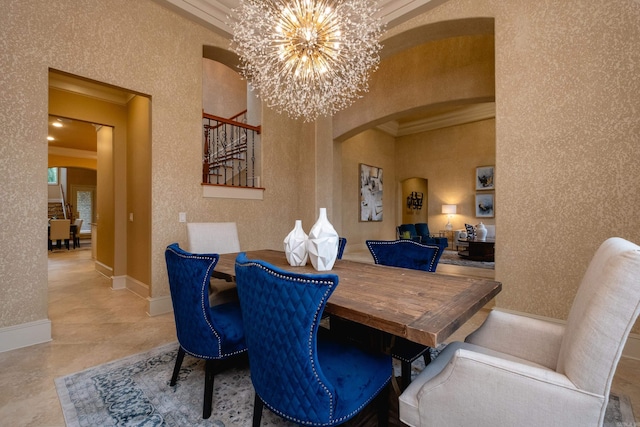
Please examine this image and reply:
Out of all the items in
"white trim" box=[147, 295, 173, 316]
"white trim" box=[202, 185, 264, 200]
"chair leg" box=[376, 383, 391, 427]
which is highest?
"white trim" box=[202, 185, 264, 200]

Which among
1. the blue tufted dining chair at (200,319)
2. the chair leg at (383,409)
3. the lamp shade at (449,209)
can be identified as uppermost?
the lamp shade at (449,209)

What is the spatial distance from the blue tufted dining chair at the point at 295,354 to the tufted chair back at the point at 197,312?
1.34ft

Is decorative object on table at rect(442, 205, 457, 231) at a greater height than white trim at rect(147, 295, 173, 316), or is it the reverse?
decorative object on table at rect(442, 205, 457, 231)

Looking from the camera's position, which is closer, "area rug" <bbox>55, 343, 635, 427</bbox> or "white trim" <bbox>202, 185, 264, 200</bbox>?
"area rug" <bbox>55, 343, 635, 427</bbox>

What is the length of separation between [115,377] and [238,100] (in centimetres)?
681

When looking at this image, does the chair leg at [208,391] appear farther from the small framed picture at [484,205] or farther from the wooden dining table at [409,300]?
the small framed picture at [484,205]

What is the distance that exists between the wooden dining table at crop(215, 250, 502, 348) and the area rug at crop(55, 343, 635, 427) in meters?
0.72

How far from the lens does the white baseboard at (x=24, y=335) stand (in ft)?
7.52

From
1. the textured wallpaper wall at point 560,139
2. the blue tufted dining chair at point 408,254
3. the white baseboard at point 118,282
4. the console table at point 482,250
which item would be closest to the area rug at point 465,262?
the console table at point 482,250

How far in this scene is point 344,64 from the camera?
260 centimetres

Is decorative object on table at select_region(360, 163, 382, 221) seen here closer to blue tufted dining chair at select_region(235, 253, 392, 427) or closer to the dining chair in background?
blue tufted dining chair at select_region(235, 253, 392, 427)

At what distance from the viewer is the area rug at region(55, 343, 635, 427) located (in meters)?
1.50

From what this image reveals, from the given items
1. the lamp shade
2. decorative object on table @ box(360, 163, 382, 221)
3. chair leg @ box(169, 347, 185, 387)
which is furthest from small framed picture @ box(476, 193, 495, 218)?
chair leg @ box(169, 347, 185, 387)

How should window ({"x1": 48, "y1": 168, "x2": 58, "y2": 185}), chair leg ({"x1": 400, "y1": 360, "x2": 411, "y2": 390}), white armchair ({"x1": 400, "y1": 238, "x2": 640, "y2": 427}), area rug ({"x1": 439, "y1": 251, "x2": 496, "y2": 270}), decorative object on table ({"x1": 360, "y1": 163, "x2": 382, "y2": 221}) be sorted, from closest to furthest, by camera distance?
white armchair ({"x1": 400, "y1": 238, "x2": 640, "y2": 427}) → chair leg ({"x1": 400, "y1": 360, "x2": 411, "y2": 390}) → area rug ({"x1": 439, "y1": 251, "x2": 496, "y2": 270}) → decorative object on table ({"x1": 360, "y1": 163, "x2": 382, "y2": 221}) → window ({"x1": 48, "y1": 168, "x2": 58, "y2": 185})
